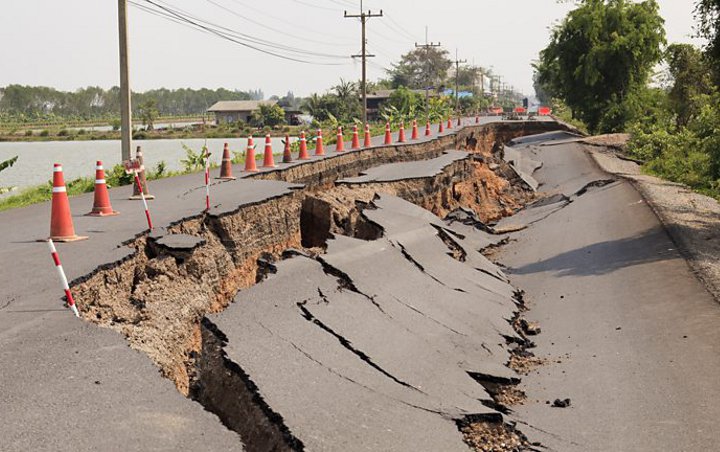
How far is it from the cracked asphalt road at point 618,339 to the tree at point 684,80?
2480 centimetres

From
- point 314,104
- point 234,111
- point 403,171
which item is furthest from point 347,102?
point 403,171

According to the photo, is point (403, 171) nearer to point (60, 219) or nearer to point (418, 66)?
point (60, 219)

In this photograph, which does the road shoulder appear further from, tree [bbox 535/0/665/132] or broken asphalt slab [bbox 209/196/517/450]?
tree [bbox 535/0/665/132]

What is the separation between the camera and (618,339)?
8945 mm

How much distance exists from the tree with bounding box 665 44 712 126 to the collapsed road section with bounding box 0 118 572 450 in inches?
1175

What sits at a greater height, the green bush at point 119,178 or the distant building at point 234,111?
the distant building at point 234,111

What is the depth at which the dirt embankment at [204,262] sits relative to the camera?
620 centimetres

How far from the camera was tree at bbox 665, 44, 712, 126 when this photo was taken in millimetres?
38750

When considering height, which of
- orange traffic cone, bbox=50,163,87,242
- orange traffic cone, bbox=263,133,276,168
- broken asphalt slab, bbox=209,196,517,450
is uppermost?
orange traffic cone, bbox=263,133,276,168

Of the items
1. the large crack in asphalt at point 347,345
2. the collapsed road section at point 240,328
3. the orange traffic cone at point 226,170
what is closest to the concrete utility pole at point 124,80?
the orange traffic cone at point 226,170

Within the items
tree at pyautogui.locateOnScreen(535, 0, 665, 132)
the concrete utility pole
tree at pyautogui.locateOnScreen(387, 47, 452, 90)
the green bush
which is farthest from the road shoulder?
tree at pyautogui.locateOnScreen(387, 47, 452, 90)

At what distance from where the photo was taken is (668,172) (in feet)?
79.5

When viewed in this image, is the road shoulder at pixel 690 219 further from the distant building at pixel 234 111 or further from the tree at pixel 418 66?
the tree at pixel 418 66

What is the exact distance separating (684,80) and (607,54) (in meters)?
4.56
